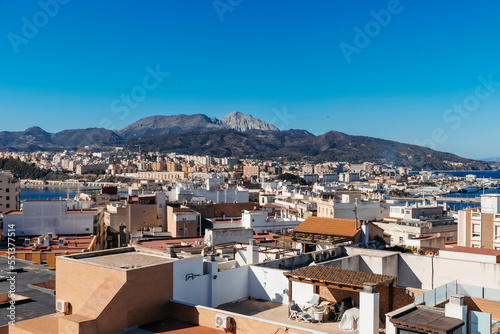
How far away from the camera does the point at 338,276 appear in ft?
23.3

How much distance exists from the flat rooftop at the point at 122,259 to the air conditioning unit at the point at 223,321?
4.27 feet

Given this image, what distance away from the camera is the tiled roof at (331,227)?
12.1 meters

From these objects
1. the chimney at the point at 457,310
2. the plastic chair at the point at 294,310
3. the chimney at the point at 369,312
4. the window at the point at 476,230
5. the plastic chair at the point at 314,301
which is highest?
the chimney at the point at 457,310

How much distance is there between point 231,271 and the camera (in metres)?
8.09

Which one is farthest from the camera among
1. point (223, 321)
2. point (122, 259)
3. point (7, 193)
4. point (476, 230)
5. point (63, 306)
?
point (7, 193)

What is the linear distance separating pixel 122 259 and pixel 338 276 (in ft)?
10.7

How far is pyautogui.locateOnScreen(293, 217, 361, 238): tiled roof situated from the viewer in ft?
39.6

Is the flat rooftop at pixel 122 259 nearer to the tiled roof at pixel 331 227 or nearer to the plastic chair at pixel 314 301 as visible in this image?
the plastic chair at pixel 314 301

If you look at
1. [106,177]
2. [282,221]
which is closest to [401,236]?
[282,221]

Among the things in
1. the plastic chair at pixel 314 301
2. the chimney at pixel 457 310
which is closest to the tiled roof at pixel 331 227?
the plastic chair at pixel 314 301

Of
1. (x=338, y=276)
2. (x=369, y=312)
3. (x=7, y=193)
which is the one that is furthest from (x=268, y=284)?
(x=7, y=193)

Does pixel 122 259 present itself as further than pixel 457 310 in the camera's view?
Yes

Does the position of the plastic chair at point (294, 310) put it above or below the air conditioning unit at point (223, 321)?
below

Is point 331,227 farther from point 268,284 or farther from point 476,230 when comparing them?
point 476,230
